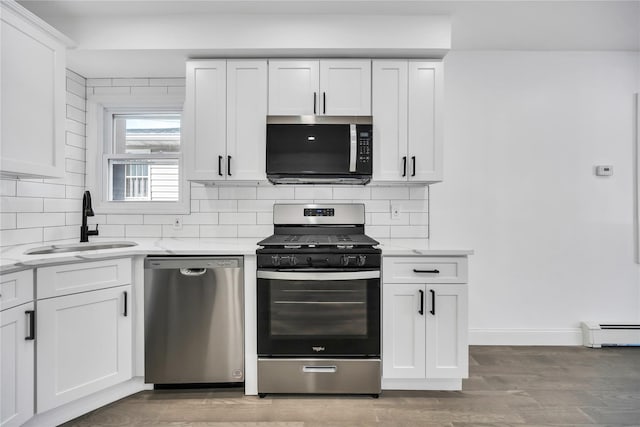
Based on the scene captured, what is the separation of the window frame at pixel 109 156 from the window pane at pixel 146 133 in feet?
0.28

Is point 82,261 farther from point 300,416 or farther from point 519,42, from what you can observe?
point 519,42

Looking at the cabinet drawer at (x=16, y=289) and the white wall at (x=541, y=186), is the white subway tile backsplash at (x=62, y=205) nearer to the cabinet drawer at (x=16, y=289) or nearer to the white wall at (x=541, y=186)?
the cabinet drawer at (x=16, y=289)

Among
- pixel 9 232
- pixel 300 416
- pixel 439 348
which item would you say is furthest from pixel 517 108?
pixel 9 232

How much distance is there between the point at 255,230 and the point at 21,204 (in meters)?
1.59

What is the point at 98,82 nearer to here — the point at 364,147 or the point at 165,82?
the point at 165,82

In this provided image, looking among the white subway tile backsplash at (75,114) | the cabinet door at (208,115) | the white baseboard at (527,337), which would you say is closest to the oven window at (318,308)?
the cabinet door at (208,115)

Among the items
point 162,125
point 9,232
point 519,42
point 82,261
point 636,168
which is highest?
point 519,42

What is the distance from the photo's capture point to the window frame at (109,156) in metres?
2.84

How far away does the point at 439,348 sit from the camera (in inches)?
83.6

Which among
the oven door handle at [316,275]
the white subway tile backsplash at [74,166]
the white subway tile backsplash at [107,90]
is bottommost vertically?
the oven door handle at [316,275]

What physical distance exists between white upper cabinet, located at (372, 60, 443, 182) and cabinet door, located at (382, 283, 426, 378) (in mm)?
840

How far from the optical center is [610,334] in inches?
112

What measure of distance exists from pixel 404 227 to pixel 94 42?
2.68 metres

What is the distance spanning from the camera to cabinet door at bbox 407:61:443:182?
244cm
